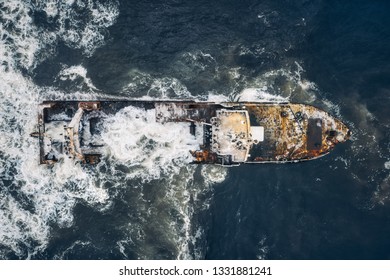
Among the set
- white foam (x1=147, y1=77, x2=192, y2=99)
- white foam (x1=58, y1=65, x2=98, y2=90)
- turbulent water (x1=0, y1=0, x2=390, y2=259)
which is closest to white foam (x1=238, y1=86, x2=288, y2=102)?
turbulent water (x1=0, y1=0, x2=390, y2=259)

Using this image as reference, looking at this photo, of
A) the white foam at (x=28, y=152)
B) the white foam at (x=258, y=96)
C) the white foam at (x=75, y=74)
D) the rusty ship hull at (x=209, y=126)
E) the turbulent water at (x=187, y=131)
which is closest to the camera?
the rusty ship hull at (x=209, y=126)

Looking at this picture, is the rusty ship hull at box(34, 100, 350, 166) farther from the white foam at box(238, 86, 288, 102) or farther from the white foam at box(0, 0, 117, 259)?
the white foam at box(0, 0, 117, 259)

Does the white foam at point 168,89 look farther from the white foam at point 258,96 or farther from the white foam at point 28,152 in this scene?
the white foam at point 28,152

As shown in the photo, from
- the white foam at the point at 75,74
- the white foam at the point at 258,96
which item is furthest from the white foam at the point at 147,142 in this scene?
the white foam at the point at 258,96

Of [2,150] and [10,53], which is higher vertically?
[10,53]

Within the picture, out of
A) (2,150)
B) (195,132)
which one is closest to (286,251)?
(195,132)

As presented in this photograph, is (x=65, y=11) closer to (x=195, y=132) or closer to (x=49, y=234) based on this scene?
(x=195, y=132)
